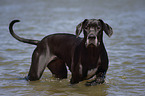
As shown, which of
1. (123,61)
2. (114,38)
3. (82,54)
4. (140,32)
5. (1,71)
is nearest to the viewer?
(82,54)

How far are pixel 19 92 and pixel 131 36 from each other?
23.1 feet

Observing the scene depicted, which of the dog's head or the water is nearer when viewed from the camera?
the dog's head

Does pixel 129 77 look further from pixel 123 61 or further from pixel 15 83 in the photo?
pixel 15 83

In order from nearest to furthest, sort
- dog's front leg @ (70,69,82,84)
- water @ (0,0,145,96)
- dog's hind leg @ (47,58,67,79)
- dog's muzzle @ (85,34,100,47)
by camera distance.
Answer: dog's muzzle @ (85,34,100,47), dog's front leg @ (70,69,82,84), water @ (0,0,145,96), dog's hind leg @ (47,58,67,79)

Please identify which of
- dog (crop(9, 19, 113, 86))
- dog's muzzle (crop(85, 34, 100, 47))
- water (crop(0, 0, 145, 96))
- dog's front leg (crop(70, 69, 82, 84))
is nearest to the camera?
dog's muzzle (crop(85, 34, 100, 47))

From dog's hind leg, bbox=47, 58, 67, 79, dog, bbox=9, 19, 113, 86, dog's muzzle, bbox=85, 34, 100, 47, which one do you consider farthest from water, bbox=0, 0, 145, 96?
dog's muzzle, bbox=85, 34, 100, 47

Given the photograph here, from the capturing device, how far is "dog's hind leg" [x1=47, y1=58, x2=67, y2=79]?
7.25 m

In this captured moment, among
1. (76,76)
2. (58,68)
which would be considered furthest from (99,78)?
(58,68)

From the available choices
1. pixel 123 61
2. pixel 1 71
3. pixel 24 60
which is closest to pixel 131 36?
pixel 123 61

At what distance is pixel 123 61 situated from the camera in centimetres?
924

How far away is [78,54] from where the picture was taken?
21.8 ft

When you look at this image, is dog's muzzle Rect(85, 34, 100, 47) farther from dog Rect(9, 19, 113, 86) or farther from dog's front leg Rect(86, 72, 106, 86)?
dog's front leg Rect(86, 72, 106, 86)

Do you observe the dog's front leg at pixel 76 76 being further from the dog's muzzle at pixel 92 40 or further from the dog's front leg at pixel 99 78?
the dog's muzzle at pixel 92 40

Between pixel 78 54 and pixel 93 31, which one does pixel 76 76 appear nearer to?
pixel 78 54
